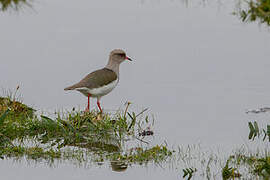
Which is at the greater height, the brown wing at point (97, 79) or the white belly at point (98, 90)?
the brown wing at point (97, 79)

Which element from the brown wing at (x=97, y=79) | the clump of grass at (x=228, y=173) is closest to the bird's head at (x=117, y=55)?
the brown wing at (x=97, y=79)

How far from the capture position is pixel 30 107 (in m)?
10.5

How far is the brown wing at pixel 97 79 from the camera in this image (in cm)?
1004

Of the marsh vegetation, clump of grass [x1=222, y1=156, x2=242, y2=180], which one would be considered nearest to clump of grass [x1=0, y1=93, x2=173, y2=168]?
the marsh vegetation

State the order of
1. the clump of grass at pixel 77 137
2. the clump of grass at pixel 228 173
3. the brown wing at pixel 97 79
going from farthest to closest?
the brown wing at pixel 97 79 < the clump of grass at pixel 77 137 < the clump of grass at pixel 228 173

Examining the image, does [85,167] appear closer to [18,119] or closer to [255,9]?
[18,119]

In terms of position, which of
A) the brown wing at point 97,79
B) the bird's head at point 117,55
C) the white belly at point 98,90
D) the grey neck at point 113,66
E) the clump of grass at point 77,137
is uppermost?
the bird's head at point 117,55

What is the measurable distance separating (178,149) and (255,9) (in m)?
2.26

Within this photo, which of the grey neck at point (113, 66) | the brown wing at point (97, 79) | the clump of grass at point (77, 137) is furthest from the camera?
the grey neck at point (113, 66)

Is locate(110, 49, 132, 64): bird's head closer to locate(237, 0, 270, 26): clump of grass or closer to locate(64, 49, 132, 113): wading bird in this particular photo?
locate(64, 49, 132, 113): wading bird

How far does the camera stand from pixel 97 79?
10.2 metres

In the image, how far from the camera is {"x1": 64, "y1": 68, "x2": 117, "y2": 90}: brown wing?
10039mm

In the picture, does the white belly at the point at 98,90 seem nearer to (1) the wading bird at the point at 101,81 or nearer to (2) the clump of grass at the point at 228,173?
(1) the wading bird at the point at 101,81

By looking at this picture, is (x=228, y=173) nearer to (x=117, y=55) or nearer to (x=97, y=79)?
(x=97, y=79)
